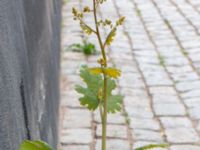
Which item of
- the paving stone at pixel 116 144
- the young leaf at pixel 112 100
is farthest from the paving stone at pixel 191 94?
the young leaf at pixel 112 100

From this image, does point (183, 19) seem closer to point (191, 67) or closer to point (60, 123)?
point (191, 67)

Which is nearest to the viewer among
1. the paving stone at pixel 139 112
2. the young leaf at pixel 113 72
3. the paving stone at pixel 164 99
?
the young leaf at pixel 113 72

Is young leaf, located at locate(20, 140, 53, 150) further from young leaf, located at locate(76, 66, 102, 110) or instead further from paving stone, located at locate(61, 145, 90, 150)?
paving stone, located at locate(61, 145, 90, 150)

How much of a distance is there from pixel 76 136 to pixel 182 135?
0.83m

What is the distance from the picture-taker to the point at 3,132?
5.55ft

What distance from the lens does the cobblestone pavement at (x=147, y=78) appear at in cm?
466

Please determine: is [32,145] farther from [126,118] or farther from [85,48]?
[85,48]

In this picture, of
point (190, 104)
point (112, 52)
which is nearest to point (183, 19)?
point (112, 52)

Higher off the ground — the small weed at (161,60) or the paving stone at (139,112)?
the paving stone at (139,112)

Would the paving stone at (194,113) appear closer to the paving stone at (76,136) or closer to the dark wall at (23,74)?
the paving stone at (76,136)

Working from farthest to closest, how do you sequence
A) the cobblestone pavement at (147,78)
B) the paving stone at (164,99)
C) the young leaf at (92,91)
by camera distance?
the paving stone at (164,99)
the cobblestone pavement at (147,78)
the young leaf at (92,91)

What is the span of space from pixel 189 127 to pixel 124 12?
3.86 meters

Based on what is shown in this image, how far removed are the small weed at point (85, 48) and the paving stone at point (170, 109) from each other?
161 cm

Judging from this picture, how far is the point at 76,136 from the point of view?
4656 millimetres
